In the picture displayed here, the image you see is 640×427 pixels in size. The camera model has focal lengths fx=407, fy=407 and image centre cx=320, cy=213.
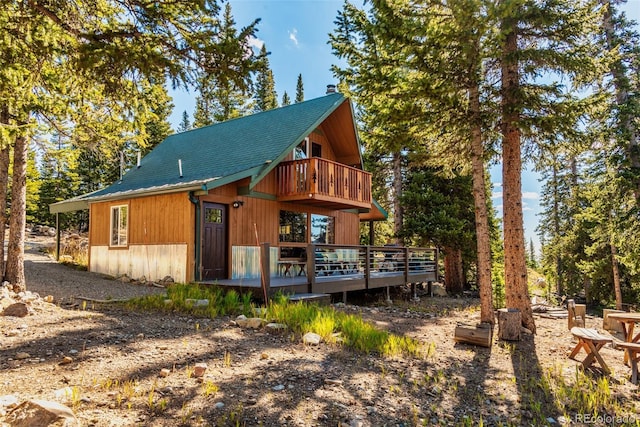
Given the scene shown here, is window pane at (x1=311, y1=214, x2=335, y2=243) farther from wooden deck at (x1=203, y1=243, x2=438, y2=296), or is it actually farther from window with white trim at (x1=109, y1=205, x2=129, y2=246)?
window with white trim at (x1=109, y1=205, x2=129, y2=246)

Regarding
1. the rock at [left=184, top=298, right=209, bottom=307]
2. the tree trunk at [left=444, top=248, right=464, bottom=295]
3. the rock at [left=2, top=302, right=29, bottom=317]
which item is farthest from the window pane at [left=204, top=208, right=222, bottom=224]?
the tree trunk at [left=444, top=248, right=464, bottom=295]

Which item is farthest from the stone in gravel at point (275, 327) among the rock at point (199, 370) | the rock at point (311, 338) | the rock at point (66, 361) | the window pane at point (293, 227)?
the window pane at point (293, 227)

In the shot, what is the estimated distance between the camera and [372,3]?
7473 millimetres

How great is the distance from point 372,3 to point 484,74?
120 inches

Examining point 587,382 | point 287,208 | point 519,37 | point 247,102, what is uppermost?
point 247,102

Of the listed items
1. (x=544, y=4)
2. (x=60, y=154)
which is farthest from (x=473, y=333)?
(x=60, y=154)

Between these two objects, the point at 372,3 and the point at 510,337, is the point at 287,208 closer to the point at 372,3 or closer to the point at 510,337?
the point at 372,3

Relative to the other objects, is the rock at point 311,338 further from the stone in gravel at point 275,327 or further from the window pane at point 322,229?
the window pane at point 322,229

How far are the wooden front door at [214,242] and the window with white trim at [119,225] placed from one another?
319 cm

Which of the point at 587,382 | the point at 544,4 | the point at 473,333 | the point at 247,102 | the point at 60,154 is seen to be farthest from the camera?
the point at 247,102

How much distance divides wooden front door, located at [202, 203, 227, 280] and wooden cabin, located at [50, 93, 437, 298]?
0.09ft

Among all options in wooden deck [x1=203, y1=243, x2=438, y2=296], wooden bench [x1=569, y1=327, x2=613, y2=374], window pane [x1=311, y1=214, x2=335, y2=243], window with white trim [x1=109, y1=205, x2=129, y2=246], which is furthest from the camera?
window pane [x1=311, y1=214, x2=335, y2=243]

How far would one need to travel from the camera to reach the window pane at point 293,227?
41.3 ft

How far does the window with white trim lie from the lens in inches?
483
